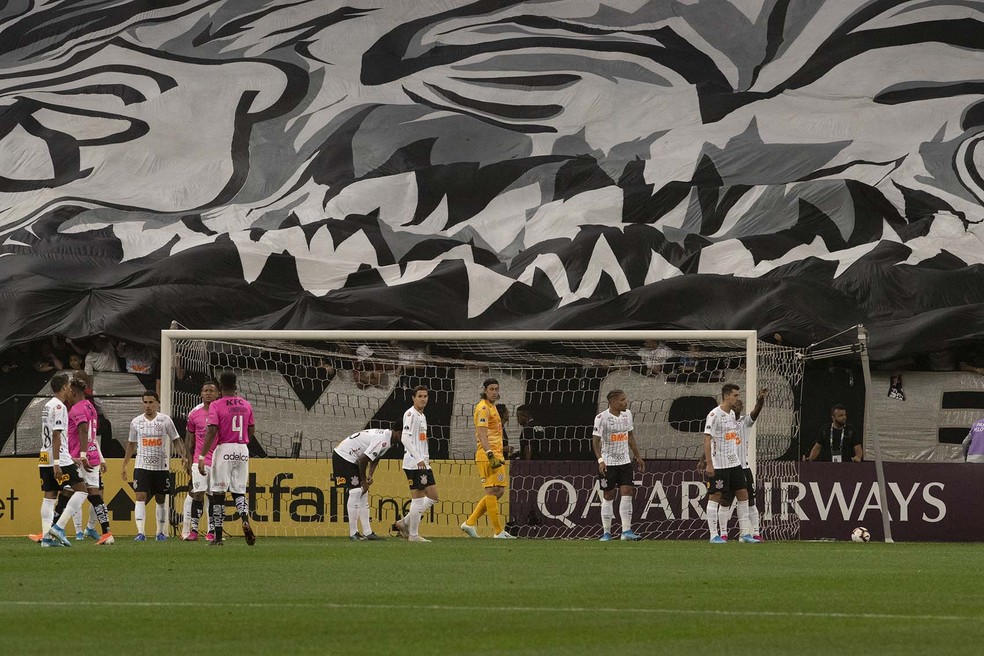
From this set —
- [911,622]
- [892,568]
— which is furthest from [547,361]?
[911,622]

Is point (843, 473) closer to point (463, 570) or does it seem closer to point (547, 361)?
A: point (547, 361)

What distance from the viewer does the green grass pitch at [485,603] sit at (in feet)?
20.9

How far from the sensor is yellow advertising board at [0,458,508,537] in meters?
20.0

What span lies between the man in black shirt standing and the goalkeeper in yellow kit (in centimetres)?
470

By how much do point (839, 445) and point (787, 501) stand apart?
4.85 feet

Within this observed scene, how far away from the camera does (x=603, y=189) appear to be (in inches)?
1092

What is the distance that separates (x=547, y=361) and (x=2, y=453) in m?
8.24

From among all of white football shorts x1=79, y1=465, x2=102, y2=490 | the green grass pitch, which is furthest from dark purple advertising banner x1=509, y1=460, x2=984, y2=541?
white football shorts x1=79, y1=465, x2=102, y2=490

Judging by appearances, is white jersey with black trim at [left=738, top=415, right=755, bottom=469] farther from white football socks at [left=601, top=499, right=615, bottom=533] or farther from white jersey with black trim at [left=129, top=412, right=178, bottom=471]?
white jersey with black trim at [left=129, top=412, right=178, bottom=471]

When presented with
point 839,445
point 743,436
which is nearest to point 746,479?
point 743,436

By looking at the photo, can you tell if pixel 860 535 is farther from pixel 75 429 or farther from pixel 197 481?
pixel 75 429

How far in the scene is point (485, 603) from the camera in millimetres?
8328

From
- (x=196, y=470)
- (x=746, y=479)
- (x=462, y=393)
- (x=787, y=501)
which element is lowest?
(x=787, y=501)

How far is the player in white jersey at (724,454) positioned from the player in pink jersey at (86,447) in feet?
22.6
